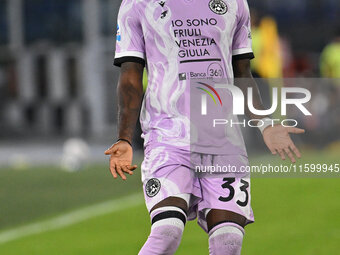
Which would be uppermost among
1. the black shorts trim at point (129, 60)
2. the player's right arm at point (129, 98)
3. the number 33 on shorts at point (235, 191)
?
the black shorts trim at point (129, 60)

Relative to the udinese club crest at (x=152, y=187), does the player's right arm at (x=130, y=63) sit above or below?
above

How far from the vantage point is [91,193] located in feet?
45.0

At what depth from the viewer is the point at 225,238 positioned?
571 cm

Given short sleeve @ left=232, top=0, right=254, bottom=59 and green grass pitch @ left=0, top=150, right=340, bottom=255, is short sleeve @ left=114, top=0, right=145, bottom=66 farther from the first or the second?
green grass pitch @ left=0, top=150, right=340, bottom=255

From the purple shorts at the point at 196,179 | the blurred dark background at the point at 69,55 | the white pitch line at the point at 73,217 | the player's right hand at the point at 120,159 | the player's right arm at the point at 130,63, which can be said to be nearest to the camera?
the player's right hand at the point at 120,159

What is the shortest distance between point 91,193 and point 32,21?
705 inches

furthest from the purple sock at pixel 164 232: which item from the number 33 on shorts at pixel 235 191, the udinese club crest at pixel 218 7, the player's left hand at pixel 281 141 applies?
the udinese club crest at pixel 218 7

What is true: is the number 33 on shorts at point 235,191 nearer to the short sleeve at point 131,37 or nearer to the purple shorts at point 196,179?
the purple shorts at point 196,179

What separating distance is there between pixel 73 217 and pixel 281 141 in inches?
229

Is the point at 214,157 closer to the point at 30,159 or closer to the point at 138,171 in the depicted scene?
the point at 138,171

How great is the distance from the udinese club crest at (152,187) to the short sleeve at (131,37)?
653 millimetres

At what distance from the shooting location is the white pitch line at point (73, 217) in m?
10.3

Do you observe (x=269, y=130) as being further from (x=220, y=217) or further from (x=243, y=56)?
(x=220, y=217)

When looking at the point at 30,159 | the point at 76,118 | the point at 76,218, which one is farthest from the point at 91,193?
the point at 76,118
